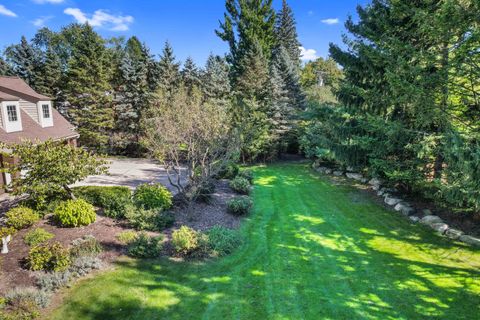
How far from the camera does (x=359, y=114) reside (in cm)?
1320

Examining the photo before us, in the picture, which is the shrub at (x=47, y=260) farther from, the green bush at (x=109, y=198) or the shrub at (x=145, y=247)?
the green bush at (x=109, y=198)

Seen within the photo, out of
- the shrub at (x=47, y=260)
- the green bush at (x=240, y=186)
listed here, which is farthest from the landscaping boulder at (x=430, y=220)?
the shrub at (x=47, y=260)

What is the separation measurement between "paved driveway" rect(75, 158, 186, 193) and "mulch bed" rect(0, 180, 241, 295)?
121 inches

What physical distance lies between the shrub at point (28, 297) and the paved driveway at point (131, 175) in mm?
7228

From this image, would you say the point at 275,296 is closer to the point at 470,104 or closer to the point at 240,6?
the point at 470,104

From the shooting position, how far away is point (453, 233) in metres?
9.07

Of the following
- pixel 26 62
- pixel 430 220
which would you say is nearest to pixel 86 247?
pixel 430 220

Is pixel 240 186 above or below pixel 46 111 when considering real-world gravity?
below

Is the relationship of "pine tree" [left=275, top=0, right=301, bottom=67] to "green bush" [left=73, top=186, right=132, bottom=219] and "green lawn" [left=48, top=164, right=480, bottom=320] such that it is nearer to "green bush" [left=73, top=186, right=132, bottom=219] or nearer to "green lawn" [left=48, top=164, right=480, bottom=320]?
"green lawn" [left=48, top=164, right=480, bottom=320]

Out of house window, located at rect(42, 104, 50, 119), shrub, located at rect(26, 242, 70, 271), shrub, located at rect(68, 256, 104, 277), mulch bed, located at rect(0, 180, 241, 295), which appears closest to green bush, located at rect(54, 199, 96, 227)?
mulch bed, located at rect(0, 180, 241, 295)

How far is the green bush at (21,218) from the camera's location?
848cm

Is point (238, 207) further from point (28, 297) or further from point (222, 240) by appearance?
point (28, 297)

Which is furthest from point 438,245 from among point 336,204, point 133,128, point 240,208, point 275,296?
point 133,128

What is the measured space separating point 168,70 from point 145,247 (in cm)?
1895
